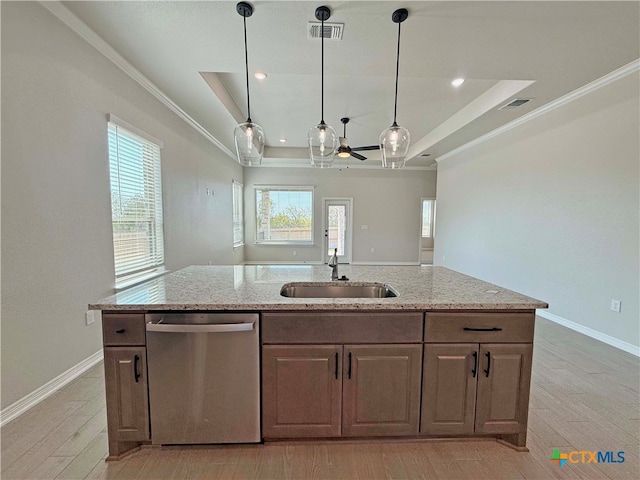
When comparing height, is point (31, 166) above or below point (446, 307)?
above

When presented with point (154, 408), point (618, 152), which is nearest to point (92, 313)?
point (154, 408)

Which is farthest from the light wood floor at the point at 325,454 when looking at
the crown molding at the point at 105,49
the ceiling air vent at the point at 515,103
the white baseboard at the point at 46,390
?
the ceiling air vent at the point at 515,103

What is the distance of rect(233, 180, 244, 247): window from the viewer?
7111mm

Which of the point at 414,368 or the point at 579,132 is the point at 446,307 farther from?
the point at 579,132

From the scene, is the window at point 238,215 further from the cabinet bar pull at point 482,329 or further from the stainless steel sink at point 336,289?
the cabinet bar pull at point 482,329

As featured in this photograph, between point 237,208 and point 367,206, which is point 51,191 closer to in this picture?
point 237,208

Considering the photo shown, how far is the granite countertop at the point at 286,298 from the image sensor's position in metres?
1.48

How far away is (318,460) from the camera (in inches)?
60.6

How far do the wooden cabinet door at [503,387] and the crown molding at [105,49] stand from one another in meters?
3.67

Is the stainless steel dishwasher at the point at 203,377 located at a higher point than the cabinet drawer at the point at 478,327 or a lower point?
lower

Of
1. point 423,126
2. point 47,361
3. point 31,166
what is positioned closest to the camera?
point 31,166

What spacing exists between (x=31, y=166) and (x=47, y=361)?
4.61ft

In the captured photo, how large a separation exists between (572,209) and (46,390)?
553cm

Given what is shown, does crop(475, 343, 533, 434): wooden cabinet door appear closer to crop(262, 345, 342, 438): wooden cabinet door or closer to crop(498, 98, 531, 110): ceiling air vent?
crop(262, 345, 342, 438): wooden cabinet door
